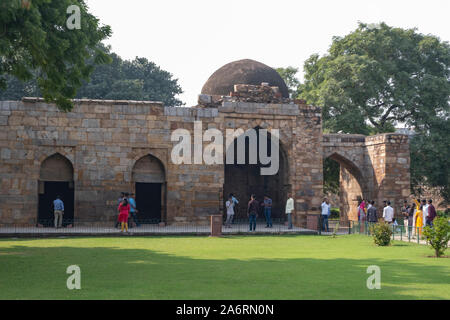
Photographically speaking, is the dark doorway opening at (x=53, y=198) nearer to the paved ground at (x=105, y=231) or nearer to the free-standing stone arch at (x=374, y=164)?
the paved ground at (x=105, y=231)

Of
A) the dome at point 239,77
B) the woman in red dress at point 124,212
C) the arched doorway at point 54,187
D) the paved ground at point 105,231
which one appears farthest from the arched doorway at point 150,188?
the dome at point 239,77

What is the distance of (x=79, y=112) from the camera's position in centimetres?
1867

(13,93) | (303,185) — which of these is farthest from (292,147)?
(13,93)

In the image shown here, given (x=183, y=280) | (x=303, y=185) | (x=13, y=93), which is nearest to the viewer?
(x=183, y=280)

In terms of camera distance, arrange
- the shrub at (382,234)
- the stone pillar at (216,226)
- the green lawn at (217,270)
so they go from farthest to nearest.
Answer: the stone pillar at (216,226) → the shrub at (382,234) → the green lawn at (217,270)

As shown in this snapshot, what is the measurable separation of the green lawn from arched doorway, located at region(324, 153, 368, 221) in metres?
10.5

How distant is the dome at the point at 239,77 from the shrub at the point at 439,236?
12.4 meters

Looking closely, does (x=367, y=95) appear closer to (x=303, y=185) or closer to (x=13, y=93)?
(x=303, y=185)

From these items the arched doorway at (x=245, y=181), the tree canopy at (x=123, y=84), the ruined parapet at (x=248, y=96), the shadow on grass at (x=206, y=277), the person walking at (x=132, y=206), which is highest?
the tree canopy at (x=123, y=84)

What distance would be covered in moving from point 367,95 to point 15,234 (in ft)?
59.2

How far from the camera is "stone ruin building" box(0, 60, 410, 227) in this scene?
18.2 metres

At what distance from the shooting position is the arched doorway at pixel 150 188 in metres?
19.3

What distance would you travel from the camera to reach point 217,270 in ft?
29.1

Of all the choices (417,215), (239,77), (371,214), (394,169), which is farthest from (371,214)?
(239,77)
